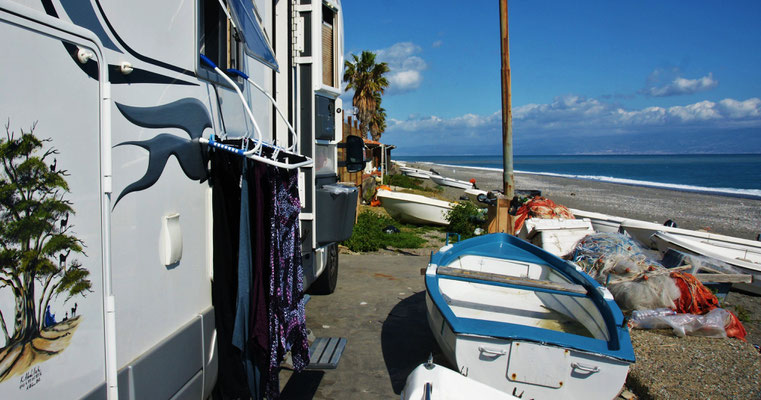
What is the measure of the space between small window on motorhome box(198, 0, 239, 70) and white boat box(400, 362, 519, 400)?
2117mm

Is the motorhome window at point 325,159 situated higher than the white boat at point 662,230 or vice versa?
the motorhome window at point 325,159

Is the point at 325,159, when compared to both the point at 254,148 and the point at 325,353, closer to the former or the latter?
the point at 325,353

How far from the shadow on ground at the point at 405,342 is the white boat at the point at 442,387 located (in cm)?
149

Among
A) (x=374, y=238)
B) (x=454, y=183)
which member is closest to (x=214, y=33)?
(x=374, y=238)

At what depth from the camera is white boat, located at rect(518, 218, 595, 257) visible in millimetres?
8578

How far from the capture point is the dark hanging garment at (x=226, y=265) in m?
2.82

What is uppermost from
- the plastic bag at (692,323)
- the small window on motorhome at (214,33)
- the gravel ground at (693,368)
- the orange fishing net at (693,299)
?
the small window on motorhome at (214,33)

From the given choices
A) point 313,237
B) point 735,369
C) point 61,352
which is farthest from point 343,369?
point 735,369

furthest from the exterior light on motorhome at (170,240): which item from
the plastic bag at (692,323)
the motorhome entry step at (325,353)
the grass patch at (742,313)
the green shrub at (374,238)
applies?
the grass patch at (742,313)

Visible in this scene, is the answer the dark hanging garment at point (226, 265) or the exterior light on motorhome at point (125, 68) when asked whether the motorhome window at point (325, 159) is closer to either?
the dark hanging garment at point (226, 265)

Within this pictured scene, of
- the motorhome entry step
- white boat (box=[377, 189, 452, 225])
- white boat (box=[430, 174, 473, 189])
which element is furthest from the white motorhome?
white boat (box=[430, 174, 473, 189])

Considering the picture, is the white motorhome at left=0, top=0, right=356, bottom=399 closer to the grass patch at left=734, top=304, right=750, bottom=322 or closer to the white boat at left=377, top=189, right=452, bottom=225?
the grass patch at left=734, top=304, right=750, bottom=322

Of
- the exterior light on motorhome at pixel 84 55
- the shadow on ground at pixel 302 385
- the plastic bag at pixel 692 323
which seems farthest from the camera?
the plastic bag at pixel 692 323

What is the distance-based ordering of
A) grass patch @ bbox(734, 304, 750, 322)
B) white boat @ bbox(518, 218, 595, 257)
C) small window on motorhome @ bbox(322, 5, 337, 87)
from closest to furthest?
1. small window on motorhome @ bbox(322, 5, 337, 87)
2. grass patch @ bbox(734, 304, 750, 322)
3. white boat @ bbox(518, 218, 595, 257)
